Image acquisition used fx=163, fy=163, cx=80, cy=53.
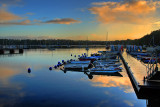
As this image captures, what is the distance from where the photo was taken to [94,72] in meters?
25.3

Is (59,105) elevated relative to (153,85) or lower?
lower

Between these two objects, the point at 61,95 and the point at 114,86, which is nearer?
the point at 61,95

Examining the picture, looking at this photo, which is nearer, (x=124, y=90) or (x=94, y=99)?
(x=94, y=99)

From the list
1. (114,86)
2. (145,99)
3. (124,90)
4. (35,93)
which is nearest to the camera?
(145,99)

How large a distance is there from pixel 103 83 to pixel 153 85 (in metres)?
7.96

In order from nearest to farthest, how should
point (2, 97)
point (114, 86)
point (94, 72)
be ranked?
1. point (2, 97)
2. point (114, 86)
3. point (94, 72)

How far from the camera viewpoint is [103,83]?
1998 centimetres

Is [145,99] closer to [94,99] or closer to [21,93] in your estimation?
[94,99]

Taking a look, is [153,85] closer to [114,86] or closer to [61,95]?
[114,86]

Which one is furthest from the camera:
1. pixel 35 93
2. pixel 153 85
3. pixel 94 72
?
pixel 94 72

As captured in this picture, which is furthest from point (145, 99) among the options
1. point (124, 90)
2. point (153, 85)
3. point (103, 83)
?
point (103, 83)

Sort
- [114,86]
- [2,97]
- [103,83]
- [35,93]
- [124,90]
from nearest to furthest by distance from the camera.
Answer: [2,97] → [35,93] → [124,90] → [114,86] → [103,83]

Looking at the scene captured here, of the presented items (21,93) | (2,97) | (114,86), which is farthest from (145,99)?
(2,97)

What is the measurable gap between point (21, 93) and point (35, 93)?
147 centimetres
